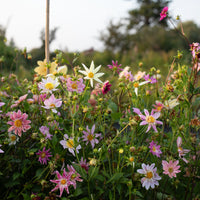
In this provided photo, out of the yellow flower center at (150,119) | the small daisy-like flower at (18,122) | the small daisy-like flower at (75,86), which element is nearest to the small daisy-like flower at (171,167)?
the yellow flower center at (150,119)

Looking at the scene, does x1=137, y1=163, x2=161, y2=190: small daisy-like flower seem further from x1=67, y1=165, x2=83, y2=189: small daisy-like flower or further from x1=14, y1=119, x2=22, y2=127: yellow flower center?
x1=14, y1=119, x2=22, y2=127: yellow flower center

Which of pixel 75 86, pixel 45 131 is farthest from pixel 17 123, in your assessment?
pixel 75 86

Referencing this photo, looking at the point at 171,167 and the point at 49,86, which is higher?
the point at 49,86

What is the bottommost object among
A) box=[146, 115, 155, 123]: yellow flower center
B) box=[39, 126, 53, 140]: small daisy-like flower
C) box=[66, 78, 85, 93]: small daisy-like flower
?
box=[39, 126, 53, 140]: small daisy-like flower

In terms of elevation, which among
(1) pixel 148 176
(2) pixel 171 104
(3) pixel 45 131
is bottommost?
(1) pixel 148 176

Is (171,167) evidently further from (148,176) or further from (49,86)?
(49,86)

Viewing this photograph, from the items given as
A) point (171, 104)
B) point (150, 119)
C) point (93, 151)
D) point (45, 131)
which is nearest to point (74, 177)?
point (93, 151)

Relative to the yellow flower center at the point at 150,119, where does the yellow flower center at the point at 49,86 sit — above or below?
above

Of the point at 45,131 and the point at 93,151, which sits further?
the point at 45,131

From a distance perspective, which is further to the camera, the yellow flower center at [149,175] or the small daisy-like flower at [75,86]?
the small daisy-like flower at [75,86]

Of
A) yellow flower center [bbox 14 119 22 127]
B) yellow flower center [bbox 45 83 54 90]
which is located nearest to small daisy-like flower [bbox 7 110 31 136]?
yellow flower center [bbox 14 119 22 127]

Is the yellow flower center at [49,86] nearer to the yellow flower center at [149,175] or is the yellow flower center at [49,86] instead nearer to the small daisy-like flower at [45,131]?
the small daisy-like flower at [45,131]

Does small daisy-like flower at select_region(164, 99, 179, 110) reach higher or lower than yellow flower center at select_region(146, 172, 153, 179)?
higher

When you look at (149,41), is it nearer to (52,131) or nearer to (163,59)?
(163,59)
